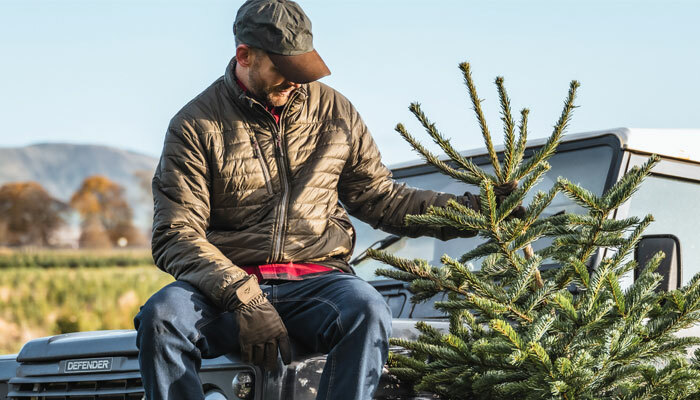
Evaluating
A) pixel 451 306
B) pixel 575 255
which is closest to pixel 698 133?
pixel 575 255

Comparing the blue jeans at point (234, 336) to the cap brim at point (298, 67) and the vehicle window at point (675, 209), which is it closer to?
the cap brim at point (298, 67)

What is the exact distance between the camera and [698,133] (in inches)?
170

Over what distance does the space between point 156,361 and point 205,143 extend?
0.78 m

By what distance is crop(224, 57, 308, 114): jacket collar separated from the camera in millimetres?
3229

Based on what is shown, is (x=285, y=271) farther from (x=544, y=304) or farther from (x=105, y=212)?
(x=105, y=212)

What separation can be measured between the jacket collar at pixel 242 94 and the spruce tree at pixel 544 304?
17.6 inches

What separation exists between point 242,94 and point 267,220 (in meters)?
0.45

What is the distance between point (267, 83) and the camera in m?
3.23

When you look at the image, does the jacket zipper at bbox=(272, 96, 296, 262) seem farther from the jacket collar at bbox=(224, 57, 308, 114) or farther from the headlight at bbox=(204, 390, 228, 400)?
the headlight at bbox=(204, 390, 228, 400)

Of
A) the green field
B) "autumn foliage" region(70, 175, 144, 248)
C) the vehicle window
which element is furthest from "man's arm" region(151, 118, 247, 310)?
"autumn foliage" region(70, 175, 144, 248)

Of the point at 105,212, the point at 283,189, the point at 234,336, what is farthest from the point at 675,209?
the point at 105,212

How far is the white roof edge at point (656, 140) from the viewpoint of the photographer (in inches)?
157

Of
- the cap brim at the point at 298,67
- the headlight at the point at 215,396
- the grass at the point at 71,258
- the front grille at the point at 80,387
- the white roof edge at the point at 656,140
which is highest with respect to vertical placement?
the cap brim at the point at 298,67

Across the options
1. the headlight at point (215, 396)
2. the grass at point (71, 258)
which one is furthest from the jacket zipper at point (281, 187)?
the grass at point (71, 258)
